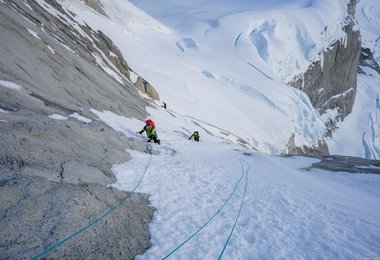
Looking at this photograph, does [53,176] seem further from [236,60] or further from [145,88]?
[236,60]

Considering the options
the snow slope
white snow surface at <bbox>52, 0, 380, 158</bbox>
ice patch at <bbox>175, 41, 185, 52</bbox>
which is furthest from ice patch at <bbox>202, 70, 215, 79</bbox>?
the snow slope

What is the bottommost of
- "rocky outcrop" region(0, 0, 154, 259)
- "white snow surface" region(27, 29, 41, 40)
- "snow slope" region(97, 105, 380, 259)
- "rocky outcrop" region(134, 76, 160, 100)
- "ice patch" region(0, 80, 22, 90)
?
"rocky outcrop" region(0, 0, 154, 259)

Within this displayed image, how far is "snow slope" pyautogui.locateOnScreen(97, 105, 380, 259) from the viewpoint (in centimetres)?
437

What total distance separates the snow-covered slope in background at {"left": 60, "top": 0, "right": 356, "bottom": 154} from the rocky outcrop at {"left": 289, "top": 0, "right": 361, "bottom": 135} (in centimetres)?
607

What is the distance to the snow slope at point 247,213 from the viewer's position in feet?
14.3

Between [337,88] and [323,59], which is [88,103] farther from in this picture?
[337,88]

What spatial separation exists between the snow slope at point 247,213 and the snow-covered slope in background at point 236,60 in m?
26.6

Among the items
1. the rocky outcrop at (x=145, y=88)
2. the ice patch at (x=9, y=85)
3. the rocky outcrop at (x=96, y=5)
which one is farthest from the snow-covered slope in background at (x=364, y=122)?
the ice patch at (x=9, y=85)

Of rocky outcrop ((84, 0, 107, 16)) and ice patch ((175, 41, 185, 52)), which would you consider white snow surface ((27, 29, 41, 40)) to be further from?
ice patch ((175, 41, 185, 52))

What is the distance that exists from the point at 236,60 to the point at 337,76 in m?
53.1

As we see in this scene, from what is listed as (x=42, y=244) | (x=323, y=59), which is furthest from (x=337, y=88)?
(x=42, y=244)

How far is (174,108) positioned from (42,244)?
31402 mm

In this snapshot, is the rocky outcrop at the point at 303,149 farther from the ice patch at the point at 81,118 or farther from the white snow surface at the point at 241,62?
the ice patch at the point at 81,118

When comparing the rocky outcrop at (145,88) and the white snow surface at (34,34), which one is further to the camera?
the rocky outcrop at (145,88)
